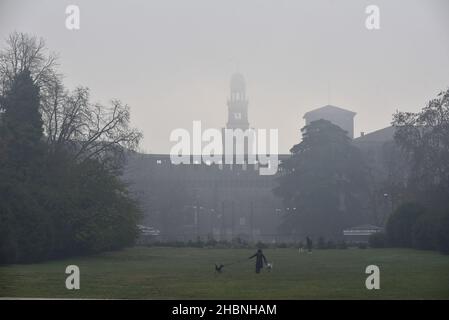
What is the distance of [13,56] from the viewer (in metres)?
53.8

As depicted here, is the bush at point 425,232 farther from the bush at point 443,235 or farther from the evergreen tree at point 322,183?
the evergreen tree at point 322,183

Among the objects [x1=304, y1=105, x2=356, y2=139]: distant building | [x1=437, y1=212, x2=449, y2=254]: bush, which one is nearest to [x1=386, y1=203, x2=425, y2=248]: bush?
[x1=437, y1=212, x2=449, y2=254]: bush

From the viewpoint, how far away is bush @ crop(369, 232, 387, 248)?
64062 millimetres

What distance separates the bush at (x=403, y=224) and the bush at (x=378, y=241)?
350 millimetres

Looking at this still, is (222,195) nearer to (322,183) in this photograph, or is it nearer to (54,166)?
(322,183)

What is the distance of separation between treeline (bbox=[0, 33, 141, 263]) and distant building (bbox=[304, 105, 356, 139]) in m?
63.9

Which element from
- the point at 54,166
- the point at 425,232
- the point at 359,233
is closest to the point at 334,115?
the point at 359,233

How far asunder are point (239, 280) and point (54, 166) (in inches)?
843

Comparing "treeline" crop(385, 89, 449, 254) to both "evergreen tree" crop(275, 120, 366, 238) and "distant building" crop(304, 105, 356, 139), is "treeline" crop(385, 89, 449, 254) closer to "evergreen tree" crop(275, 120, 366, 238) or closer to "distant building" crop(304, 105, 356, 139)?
"evergreen tree" crop(275, 120, 366, 238)

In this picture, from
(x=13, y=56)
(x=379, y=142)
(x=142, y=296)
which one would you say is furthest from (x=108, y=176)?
(x=379, y=142)

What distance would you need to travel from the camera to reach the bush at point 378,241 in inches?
2522

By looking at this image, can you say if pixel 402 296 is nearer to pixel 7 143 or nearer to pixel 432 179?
pixel 7 143

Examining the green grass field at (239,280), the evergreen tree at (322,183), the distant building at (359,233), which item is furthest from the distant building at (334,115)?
the green grass field at (239,280)
